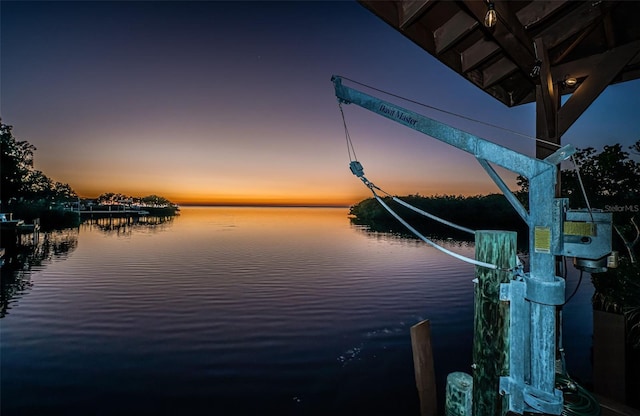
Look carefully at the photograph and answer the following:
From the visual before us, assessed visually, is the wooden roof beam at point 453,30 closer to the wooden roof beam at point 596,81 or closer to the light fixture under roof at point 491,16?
the light fixture under roof at point 491,16

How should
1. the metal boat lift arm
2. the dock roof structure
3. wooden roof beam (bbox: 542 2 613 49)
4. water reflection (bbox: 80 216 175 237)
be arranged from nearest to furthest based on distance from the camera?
1. the metal boat lift arm
2. the dock roof structure
3. wooden roof beam (bbox: 542 2 613 49)
4. water reflection (bbox: 80 216 175 237)

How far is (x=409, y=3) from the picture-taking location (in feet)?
13.5

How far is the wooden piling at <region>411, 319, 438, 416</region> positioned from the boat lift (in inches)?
63.2

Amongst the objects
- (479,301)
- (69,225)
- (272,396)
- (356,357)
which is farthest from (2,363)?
(69,225)

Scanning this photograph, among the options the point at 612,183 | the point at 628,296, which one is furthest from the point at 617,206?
the point at 628,296

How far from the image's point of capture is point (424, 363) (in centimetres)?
468

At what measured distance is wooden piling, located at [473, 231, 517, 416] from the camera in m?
3.05

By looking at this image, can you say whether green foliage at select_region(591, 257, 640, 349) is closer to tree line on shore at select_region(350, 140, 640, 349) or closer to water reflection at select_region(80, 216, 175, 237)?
tree line on shore at select_region(350, 140, 640, 349)

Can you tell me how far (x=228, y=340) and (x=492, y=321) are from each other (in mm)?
9122

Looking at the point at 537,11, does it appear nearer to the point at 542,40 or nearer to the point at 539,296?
the point at 542,40

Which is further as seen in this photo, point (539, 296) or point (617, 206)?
point (617, 206)

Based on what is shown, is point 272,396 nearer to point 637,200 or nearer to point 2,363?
point 2,363

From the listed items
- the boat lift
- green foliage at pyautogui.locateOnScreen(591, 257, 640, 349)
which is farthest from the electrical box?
green foliage at pyautogui.locateOnScreen(591, 257, 640, 349)

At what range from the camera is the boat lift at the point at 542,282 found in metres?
2.88
